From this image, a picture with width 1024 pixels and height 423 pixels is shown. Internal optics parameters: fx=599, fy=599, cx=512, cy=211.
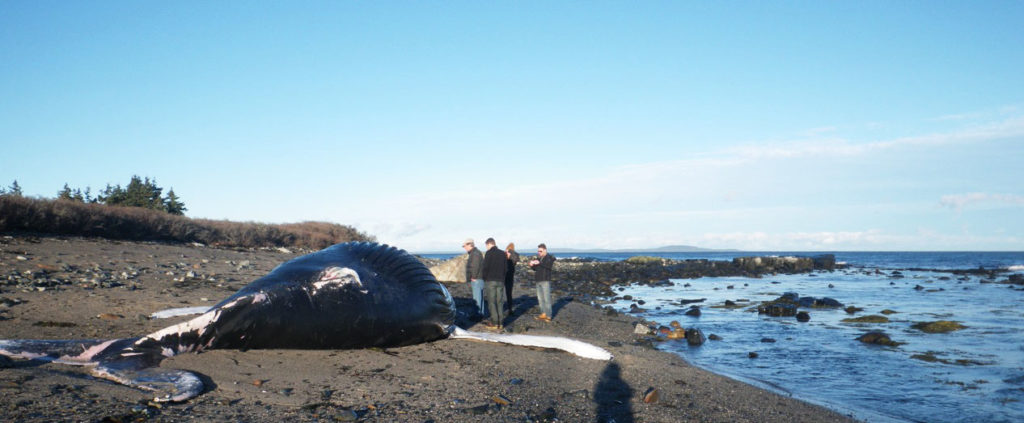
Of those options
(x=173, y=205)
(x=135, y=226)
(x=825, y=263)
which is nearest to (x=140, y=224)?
(x=135, y=226)

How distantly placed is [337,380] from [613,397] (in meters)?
2.87

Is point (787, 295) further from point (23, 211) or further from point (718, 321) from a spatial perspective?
point (23, 211)

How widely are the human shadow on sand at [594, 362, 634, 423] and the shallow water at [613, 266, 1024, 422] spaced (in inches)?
110

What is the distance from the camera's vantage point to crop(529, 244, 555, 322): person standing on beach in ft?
42.4

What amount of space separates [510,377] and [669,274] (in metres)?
33.0

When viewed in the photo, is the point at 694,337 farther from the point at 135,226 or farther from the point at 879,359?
the point at 135,226

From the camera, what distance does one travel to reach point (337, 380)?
19.9 ft

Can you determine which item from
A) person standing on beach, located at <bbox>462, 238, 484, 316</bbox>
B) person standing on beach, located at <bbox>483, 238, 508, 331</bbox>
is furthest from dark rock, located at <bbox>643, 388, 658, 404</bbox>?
person standing on beach, located at <bbox>462, 238, 484, 316</bbox>

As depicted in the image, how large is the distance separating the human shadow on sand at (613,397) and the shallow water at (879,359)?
2.79 meters

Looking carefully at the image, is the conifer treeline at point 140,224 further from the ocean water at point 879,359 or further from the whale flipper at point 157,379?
the ocean water at point 879,359

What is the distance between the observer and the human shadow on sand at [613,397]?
18.6ft

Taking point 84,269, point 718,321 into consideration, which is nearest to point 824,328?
point 718,321

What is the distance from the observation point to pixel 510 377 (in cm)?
690

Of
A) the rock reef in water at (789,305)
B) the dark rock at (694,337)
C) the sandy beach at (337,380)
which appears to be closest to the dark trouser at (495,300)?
the sandy beach at (337,380)
